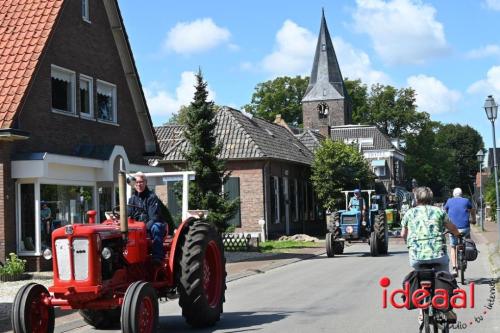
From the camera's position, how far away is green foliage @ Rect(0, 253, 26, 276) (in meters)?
17.2

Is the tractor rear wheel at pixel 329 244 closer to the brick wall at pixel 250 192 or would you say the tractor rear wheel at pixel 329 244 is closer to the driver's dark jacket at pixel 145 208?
the brick wall at pixel 250 192

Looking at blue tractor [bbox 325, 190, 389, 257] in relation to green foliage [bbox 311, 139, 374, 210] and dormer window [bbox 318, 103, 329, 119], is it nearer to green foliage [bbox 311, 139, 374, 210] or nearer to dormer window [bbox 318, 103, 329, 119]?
green foliage [bbox 311, 139, 374, 210]

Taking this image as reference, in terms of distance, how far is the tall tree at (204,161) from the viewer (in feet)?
85.0

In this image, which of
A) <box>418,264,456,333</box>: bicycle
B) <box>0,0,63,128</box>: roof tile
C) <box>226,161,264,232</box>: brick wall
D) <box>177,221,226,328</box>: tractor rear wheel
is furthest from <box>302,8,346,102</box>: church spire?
<box>418,264,456,333</box>: bicycle

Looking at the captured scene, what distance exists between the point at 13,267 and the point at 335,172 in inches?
1008

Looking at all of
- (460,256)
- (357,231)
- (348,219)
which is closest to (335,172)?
(348,219)

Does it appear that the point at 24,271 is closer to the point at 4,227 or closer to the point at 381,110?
the point at 4,227

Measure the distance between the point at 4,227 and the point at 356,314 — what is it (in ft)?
33.9

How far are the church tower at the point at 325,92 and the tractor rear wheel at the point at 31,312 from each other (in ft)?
246

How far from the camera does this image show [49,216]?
64.0ft

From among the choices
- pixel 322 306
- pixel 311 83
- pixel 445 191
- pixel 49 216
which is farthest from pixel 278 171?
pixel 445 191

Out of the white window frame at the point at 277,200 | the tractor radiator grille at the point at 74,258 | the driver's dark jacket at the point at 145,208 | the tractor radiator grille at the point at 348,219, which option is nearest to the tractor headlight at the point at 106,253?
the tractor radiator grille at the point at 74,258

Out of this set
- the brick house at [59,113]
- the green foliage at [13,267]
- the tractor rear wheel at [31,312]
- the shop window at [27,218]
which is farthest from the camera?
the shop window at [27,218]

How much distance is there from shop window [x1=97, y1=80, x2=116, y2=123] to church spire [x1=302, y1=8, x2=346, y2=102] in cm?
6058
